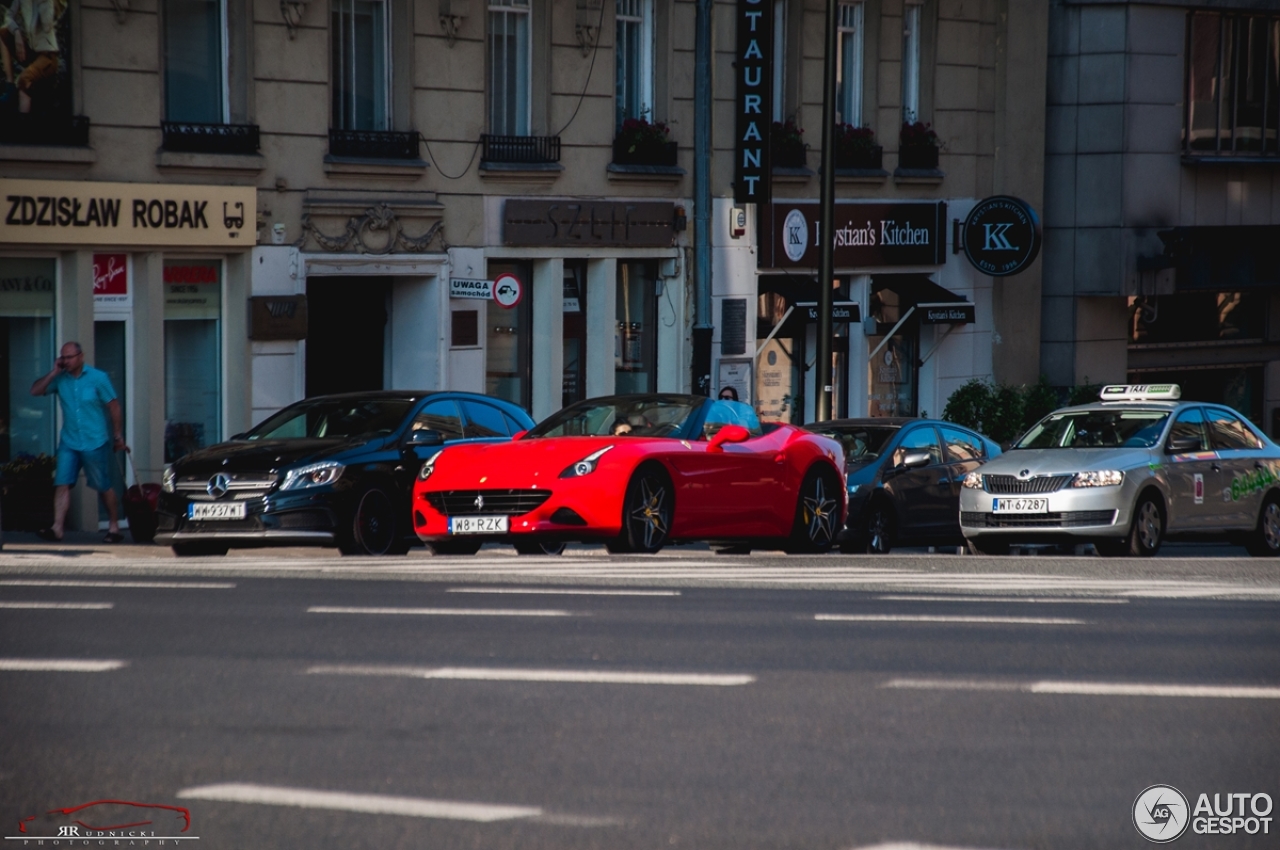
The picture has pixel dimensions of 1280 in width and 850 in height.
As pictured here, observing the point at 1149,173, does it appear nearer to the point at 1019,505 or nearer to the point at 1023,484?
the point at 1023,484

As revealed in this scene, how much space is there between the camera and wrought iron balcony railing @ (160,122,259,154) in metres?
22.6

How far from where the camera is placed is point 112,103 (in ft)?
72.0

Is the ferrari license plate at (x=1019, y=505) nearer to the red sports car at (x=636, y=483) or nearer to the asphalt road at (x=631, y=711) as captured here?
the red sports car at (x=636, y=483)

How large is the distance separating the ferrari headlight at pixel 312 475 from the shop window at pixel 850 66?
16.6 meters

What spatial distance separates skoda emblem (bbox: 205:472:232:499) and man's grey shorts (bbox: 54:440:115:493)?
A: 2416mm

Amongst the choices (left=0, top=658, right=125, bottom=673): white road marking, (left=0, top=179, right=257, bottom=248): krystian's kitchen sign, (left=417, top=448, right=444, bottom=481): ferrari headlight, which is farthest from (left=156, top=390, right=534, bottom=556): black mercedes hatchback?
(left=0, top=658, right=125, bottom=673): white road marking

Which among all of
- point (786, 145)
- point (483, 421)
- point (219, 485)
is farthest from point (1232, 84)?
point (219, 485)

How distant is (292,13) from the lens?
927 inches

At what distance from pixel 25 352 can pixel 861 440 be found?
8841 millimetres

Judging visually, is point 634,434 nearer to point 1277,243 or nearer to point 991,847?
point 991,847

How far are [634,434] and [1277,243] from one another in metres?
22.0

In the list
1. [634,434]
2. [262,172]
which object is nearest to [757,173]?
[262,172]

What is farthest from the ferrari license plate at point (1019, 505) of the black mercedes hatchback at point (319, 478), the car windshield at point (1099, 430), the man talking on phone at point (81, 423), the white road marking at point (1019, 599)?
the man talking on phone at point (81, 423)

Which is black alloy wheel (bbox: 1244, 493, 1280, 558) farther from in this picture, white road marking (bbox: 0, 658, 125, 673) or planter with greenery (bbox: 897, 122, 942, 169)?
white road marking (bbox: 0, 658, 125, 673)
